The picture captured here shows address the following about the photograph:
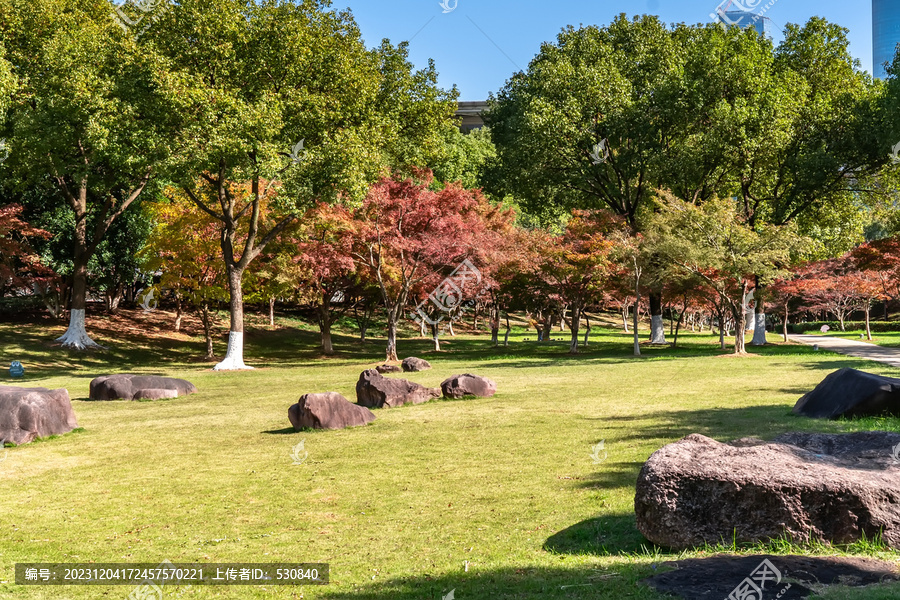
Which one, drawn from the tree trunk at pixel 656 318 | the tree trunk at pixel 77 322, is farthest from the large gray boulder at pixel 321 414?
the tree trunk at pixel 656 318

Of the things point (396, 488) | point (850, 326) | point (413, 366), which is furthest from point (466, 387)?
point (850, 326)

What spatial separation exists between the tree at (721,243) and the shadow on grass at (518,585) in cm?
2476

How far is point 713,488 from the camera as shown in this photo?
5.62 metres

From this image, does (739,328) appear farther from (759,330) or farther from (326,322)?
(326,322)

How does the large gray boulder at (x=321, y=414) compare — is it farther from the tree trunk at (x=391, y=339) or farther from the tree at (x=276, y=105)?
the tree trunk at (x=391, y=339)

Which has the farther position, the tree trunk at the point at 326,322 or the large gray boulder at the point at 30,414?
the tree trunk at the point at 326,322

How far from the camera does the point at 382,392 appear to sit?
15.9m

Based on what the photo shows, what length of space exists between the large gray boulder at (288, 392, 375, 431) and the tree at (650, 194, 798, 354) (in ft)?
62.1

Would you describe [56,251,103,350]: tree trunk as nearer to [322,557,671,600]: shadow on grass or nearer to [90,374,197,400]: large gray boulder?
[90,374,197,400]: large gray boulder

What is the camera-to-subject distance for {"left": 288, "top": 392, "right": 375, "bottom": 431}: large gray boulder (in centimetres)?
1326

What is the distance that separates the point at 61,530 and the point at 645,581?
5990mm

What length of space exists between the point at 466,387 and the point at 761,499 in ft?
38.8

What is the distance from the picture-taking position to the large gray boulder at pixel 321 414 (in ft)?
43.5

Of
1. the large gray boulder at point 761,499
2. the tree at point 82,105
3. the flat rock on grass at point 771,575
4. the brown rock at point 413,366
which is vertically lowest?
the brown rock at point 413,366
